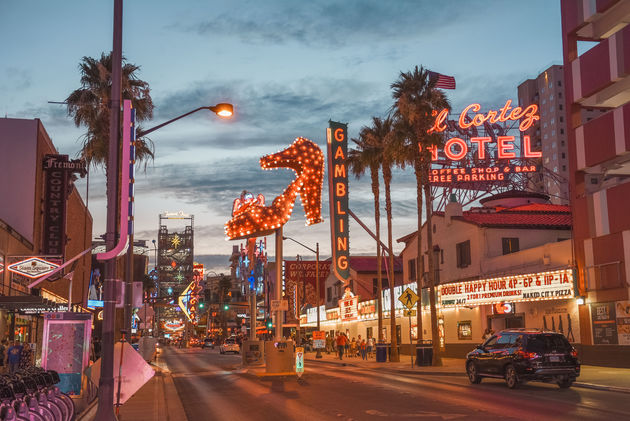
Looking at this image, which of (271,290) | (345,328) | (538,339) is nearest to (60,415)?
(538,339)

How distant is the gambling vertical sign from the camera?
105 feet

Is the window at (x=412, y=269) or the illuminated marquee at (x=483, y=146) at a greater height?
the illuminated marquee at (x=483, y=146)

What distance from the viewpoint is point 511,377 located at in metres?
21.2

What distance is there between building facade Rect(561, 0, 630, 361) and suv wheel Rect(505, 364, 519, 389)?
8.19 meters

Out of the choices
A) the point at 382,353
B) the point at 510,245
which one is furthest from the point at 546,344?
the point at 382,353

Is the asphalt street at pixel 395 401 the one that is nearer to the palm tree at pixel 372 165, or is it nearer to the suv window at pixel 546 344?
the suv window at pixel 546 344

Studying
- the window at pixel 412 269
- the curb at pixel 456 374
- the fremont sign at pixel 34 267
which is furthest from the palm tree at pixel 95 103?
the window at pixel 412 269

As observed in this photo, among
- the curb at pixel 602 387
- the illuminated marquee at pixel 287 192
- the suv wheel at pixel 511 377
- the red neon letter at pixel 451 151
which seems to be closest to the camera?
the curb at pixel 602 387

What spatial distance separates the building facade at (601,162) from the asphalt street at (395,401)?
6.85 meters

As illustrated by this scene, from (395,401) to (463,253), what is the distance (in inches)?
947

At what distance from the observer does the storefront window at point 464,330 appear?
38594 mm

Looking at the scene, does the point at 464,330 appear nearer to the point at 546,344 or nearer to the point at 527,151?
the point at 546,344

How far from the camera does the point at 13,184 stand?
34312 mm

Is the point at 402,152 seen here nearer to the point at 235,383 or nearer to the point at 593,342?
the point at 593,342
